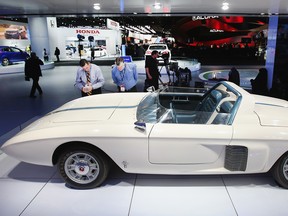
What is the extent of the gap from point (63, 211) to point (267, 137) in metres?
2.03

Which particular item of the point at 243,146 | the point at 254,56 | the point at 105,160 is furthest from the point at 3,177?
the point at 254,56

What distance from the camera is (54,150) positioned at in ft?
8.63

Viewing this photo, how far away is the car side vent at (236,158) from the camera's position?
2.52 meters

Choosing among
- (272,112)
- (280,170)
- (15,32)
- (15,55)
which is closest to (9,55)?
(15,55)

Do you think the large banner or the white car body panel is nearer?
the white car body panel

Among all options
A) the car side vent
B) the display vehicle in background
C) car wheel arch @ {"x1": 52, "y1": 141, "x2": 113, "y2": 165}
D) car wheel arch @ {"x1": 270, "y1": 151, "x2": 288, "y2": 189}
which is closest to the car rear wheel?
the display vehicle in background

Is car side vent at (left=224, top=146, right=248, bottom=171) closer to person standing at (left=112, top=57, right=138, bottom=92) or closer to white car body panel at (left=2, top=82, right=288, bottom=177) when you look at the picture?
white car body panel at (left=2, top=82, right=288, bottom=177)

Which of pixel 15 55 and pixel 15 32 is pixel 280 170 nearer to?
pixel 15 55

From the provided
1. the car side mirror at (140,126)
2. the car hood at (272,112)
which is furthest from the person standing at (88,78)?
the car hood at (272,112)

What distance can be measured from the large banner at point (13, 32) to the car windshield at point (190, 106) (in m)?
20.6

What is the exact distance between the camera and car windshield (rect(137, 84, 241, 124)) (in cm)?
271

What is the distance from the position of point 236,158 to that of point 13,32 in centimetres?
2336

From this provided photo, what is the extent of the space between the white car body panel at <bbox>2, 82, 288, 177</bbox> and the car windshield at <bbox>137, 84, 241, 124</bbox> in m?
0.12

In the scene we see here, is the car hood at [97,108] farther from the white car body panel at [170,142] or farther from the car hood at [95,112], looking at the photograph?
the white car body panel at [170,142]
